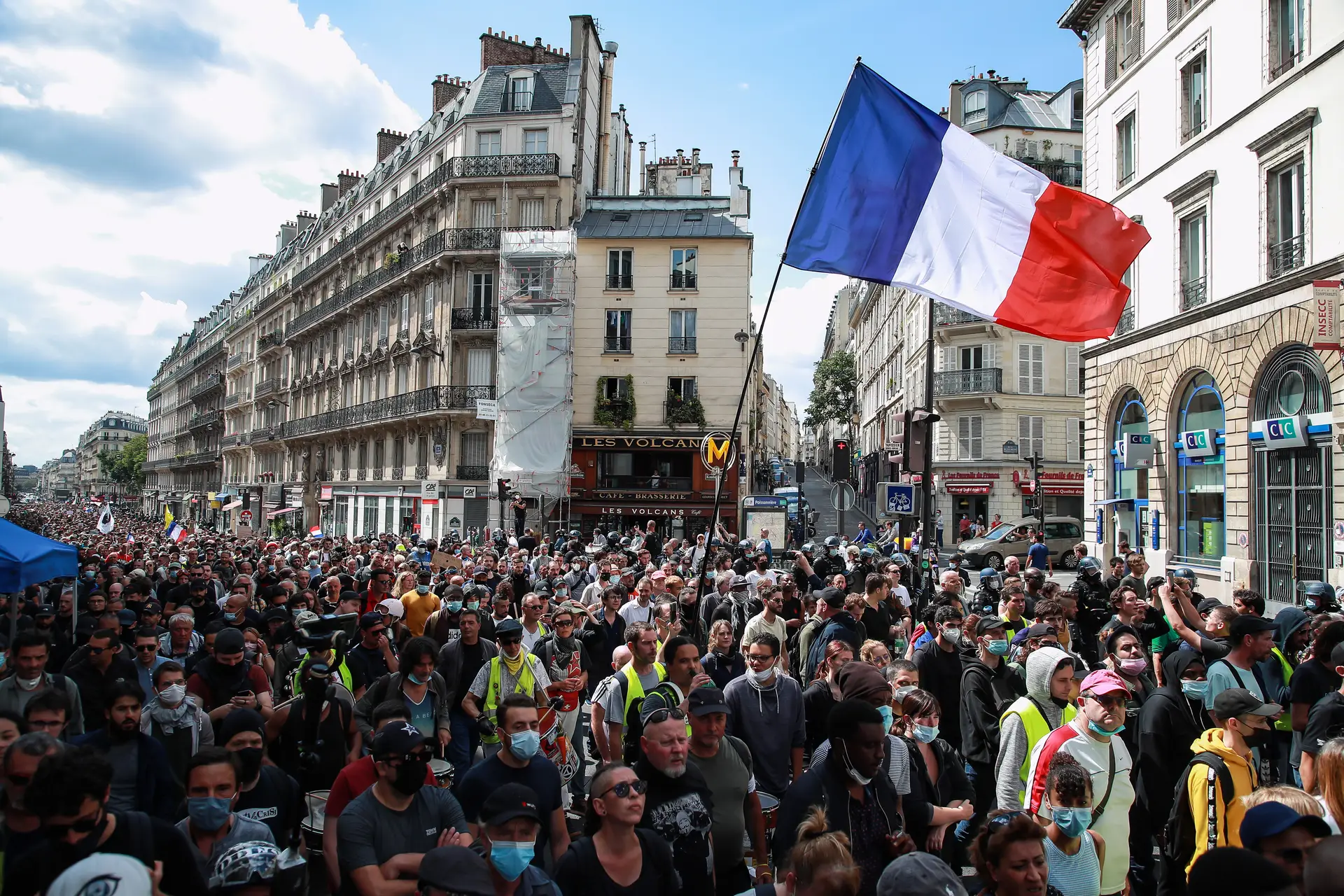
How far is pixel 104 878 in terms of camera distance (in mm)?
2824

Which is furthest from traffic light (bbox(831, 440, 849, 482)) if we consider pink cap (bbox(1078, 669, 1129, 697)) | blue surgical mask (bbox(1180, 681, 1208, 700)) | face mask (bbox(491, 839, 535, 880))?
face mask (bbox(491, 839, 535, 880))

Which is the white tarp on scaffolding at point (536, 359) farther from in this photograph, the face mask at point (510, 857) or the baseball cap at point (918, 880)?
the baseball cap at point (918, 880)

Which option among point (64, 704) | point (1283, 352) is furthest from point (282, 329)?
point (64, 704)

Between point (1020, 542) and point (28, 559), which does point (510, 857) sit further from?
point (1020, 542)

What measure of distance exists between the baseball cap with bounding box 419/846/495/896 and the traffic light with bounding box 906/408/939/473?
9.36 metres

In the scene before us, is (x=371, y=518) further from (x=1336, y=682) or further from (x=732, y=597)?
(x=1336, y=682)

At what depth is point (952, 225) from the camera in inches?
307

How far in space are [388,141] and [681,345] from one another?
2427 cm

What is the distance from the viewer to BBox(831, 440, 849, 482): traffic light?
1353 cm

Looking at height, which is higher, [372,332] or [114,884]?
[372,332]

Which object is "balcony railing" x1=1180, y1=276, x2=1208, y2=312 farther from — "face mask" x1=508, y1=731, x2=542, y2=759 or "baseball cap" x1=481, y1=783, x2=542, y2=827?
"baseball cap" x1=481, y1=783, x2=542, y2=827

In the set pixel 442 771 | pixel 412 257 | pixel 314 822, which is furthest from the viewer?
pixel 412 257

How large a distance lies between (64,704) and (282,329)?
58.1 metres

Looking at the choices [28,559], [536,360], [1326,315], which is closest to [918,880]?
[28,559]
